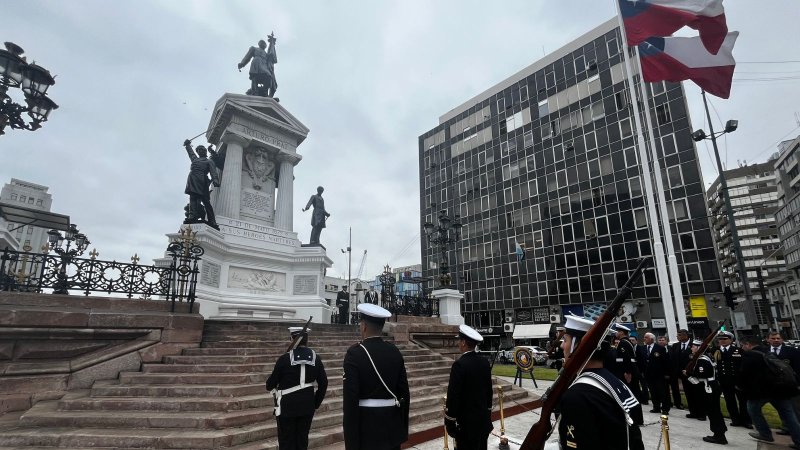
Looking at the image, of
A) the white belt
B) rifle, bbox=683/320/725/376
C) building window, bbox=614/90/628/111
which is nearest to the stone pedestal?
rifle, bbox=683/320/725/376

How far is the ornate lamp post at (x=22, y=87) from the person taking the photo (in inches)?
271

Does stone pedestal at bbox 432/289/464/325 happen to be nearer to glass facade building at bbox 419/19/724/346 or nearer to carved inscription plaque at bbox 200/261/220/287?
carved inscription plaque at bbox 200/261/220/287

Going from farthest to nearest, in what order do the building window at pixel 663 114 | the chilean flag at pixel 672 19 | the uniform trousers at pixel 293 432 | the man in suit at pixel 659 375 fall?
the building window at pixel 663 114 < the chilean flag at pixel 672 19 < the man in suit at pixel 659 375 < the uniform trousers at pixel 293 432

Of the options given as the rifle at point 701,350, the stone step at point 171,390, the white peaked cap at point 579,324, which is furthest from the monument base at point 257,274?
the white peaked cap at point 579,324

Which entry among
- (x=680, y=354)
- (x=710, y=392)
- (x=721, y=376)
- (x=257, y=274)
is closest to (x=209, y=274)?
(x=257, y=274)

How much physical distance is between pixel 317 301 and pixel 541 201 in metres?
36.3

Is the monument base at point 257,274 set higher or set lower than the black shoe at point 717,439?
higher

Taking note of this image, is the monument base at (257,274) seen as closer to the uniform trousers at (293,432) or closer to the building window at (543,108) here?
the uniform trousers at (293,432)

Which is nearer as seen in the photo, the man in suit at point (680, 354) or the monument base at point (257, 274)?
the man in suit at point (680, 354)

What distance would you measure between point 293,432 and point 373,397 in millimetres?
1944

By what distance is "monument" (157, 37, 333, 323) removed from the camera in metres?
13.7

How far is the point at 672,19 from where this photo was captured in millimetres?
11742

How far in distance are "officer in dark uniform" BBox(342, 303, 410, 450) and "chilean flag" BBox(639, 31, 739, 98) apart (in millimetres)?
12992

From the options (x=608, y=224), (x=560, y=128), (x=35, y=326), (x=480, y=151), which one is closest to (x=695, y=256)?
(x=608, y=224)
